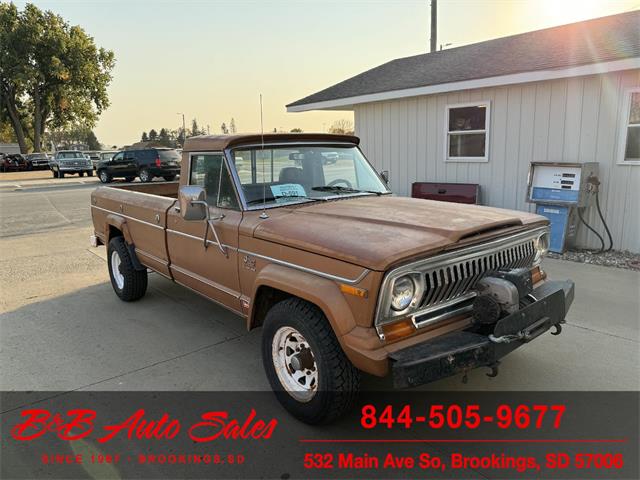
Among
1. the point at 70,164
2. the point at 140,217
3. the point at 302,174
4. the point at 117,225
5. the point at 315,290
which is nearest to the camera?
the point at 315,290

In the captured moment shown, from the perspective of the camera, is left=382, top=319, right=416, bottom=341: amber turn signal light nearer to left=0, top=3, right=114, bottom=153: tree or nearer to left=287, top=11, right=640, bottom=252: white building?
left=287, top=11, right=640, bottom=252: white building

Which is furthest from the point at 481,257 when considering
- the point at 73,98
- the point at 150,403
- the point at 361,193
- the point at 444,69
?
the point at 73,98

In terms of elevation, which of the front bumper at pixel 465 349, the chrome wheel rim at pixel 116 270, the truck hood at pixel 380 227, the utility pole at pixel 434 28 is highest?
the utility pole at pixel 434 28

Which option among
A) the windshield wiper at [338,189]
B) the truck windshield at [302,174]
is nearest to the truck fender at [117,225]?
the truck windshield at [302,174]

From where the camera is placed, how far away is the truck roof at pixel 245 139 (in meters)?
3.84

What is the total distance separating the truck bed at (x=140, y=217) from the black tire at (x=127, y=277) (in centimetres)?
17

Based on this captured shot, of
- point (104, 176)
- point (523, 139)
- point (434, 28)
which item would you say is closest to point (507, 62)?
point (523, 139)

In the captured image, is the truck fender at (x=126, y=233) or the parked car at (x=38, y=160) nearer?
the truck fender at (x=126, y=233)

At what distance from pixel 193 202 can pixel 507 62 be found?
25.2 feet

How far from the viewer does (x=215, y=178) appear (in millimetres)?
3971

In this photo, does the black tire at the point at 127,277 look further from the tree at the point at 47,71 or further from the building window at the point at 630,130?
the tree at the point at 47,71

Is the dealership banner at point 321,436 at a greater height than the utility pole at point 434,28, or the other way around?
the utility pole at point 434,28

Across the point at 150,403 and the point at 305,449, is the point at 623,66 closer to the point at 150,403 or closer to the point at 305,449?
the point at 305,449

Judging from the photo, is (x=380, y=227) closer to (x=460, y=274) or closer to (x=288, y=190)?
(x=460, y=274)
